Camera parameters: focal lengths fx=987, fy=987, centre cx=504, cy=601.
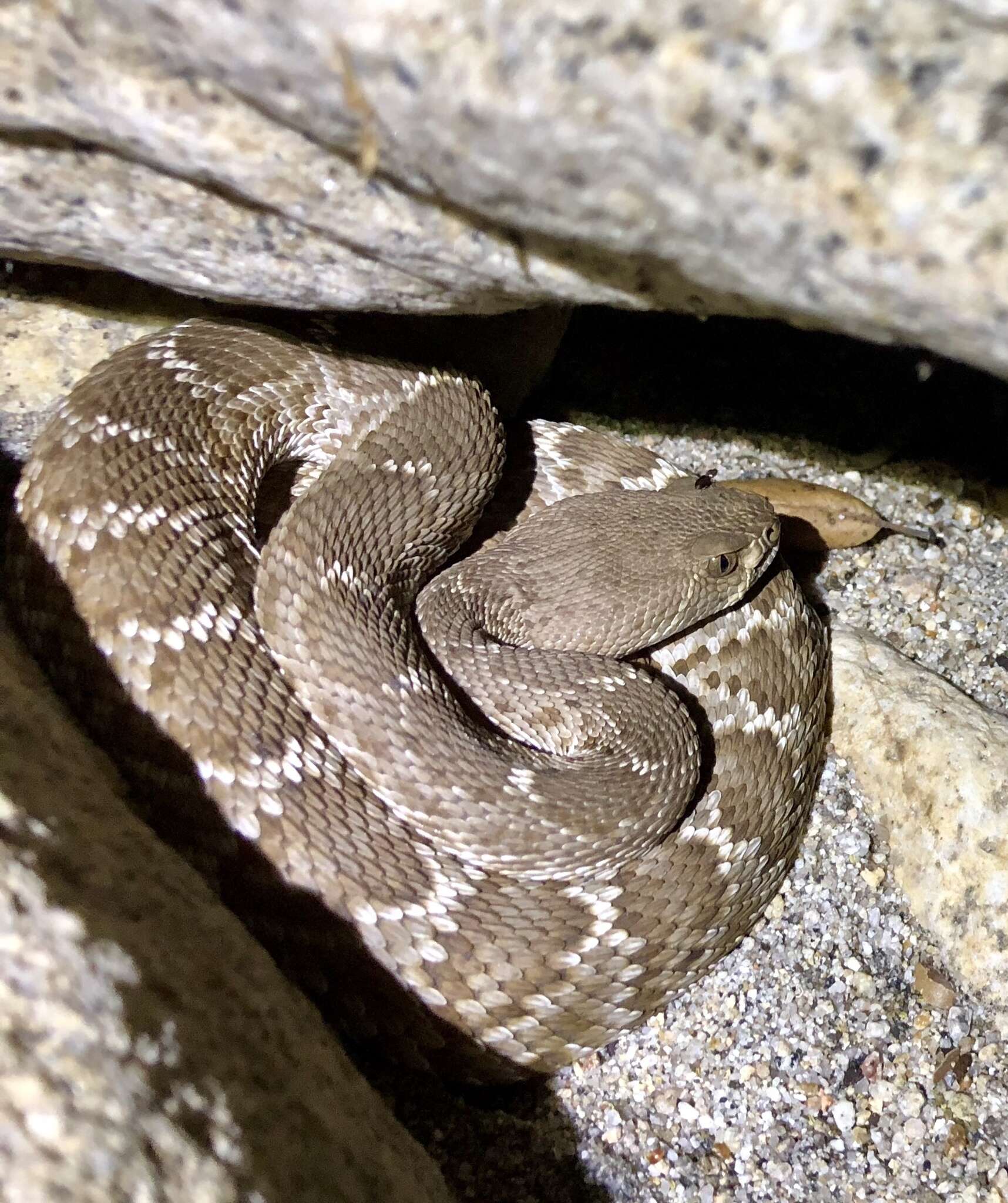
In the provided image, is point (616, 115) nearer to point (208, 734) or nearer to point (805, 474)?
point (208, 734)

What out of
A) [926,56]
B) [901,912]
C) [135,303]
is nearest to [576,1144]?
[901,912]

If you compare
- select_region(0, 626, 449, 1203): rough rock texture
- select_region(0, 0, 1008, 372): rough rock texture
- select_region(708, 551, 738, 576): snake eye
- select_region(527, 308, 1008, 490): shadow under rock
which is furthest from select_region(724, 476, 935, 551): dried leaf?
select_region(0, 626, 449, 1203): rough rock texture

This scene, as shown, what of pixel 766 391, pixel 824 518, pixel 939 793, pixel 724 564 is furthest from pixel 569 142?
pixel 766 391

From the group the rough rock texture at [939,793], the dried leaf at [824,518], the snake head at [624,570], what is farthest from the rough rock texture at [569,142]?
the dried leaf at [824,518]

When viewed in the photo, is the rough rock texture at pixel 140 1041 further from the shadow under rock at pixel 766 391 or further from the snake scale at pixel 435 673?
the shadow under rock at pixel 766 391

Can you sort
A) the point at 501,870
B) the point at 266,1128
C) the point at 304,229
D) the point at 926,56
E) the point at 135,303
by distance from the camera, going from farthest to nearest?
1. the point at 135,303
2. the point at 501,870
3. the point at 304,229
4. the point at 266,1128
5. the point at 926,56

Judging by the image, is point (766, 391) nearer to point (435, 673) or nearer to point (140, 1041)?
point (435, 673)
